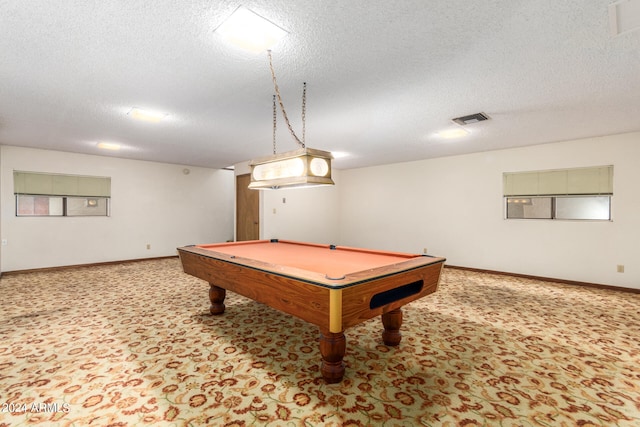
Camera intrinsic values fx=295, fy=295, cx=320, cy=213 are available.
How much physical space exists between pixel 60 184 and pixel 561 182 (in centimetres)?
932

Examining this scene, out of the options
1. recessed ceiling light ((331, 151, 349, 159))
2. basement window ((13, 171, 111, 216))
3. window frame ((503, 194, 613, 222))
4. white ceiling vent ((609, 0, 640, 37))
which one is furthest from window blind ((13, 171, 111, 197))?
window frame ((503, 194, 613, 222))

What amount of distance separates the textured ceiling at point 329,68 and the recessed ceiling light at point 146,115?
11 centimetres

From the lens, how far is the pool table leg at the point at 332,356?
6.57 feet

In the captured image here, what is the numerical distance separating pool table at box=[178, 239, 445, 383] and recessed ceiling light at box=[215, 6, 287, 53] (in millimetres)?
1617

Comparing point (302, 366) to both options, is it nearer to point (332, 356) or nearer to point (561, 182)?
point (332, 356)

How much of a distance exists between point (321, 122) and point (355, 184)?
4.31 meters

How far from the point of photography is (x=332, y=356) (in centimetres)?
202

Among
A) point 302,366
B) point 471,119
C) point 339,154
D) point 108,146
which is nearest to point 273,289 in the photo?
point 302,366

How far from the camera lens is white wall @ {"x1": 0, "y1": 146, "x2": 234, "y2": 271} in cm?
545

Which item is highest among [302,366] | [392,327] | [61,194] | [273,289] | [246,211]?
[61,194]

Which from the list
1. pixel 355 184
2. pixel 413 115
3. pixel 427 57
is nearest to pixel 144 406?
pixel 427 57

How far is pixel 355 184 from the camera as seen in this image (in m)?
8.13

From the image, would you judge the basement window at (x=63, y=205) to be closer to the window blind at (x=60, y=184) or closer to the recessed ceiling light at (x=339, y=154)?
the window blind at (x=60, y=184)

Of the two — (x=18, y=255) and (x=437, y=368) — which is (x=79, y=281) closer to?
(x=18, y=255)
